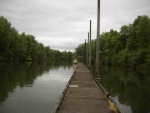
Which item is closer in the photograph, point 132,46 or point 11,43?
point 132,46

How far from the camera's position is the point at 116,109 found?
30.0 ft

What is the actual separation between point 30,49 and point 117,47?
49092mm

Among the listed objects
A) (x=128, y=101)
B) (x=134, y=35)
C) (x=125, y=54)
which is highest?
(x=134, y=35)

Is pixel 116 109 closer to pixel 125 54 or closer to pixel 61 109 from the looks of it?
pixel 61 109

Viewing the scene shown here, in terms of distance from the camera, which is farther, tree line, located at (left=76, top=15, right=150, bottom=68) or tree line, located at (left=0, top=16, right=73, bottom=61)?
tree line, located at (left=0, top=16, right=73, bottom=61)

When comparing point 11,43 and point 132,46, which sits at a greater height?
point 11,43

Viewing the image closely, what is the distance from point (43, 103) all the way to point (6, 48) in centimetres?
6511

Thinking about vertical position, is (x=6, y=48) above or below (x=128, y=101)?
above

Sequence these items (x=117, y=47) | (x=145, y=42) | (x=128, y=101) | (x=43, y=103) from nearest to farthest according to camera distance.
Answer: (x=43, y=103) < (x=128, y=101) < (x=145, y=42) < (x=117, y=47)

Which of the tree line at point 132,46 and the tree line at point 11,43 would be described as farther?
the tree line at point 11,43

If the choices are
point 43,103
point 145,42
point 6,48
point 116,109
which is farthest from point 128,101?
point 6,48

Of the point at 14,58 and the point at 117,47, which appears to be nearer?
the point at 117,47

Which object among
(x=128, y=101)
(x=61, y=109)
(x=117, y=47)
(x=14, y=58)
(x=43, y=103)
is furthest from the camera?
(x=14, y=58)

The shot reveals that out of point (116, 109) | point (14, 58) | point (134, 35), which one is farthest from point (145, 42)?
point (116, 109)
